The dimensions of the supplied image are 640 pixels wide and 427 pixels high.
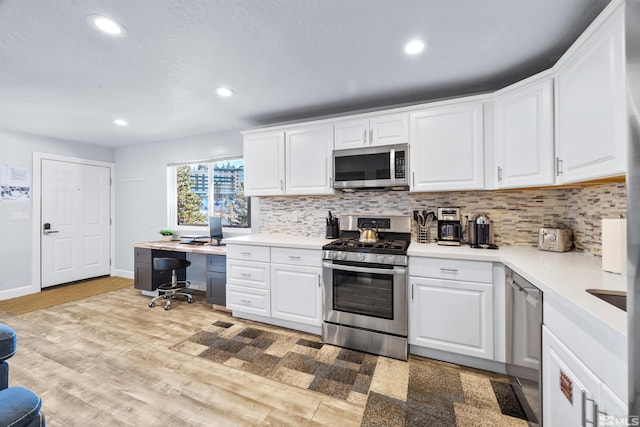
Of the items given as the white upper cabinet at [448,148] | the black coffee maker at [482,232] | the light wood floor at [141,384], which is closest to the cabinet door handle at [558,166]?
the white upper cabinet at [448,148]

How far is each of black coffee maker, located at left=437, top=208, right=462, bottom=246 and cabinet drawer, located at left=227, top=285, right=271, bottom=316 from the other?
6.17 ft

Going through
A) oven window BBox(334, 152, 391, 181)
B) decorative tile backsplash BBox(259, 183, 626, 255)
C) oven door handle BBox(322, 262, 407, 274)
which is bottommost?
oven door handle BBox(322, 262, 407, 274)

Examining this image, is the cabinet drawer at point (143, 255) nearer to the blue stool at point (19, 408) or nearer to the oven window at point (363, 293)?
the blue stool at point (19, 408)

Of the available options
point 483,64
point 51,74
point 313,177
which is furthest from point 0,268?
point 483,64

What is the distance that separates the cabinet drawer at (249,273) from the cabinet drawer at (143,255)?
1.57 metres

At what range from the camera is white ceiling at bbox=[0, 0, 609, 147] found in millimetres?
1545

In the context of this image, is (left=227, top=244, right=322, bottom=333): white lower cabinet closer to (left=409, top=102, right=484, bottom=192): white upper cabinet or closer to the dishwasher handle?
(left=409, top=102, right=484, bottom=192): white upper cabinet

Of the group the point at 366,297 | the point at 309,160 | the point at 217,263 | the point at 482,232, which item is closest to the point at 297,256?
the point at 366,297

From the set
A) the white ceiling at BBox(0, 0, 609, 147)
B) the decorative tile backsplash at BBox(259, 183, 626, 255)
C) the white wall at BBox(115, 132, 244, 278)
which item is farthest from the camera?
the white wall at BBox(115, 132, 244, 278)

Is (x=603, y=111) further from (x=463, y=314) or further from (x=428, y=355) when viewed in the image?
(x=428, y=355)

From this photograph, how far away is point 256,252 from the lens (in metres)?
2.93

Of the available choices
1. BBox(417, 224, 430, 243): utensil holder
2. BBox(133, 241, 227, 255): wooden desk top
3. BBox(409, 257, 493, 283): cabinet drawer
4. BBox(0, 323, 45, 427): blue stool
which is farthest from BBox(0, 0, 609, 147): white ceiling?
BBox(0, 323, 45, 427): blue stool

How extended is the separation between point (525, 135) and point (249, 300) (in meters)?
2.99

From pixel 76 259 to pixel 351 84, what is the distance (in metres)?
5.39
